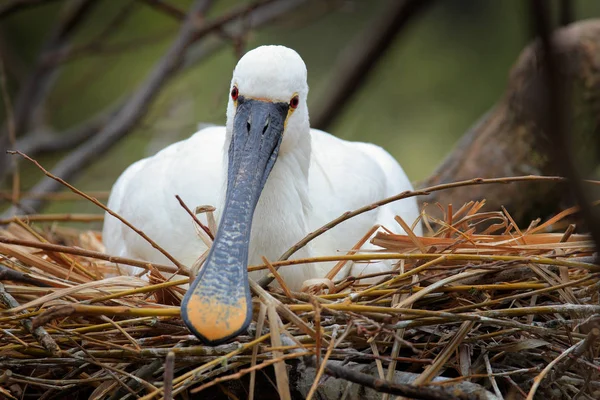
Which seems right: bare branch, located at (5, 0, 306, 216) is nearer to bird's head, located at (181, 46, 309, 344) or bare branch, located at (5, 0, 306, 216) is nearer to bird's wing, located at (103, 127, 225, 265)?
bird's wing, located at (103, 127, 225, 265)

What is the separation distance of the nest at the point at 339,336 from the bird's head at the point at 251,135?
0.17 metres

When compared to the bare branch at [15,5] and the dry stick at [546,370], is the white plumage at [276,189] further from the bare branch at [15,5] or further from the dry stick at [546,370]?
the bare branch at [15,5]

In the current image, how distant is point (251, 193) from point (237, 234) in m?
0.25

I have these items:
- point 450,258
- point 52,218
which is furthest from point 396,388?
point 52,218

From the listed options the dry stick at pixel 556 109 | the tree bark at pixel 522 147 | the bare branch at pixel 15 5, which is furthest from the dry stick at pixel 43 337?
the bare branch at pixel 15 5

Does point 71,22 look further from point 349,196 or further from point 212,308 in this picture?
point 212,308

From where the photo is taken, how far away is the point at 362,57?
7.09 metres

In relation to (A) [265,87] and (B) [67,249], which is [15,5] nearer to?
(A) [265,87]

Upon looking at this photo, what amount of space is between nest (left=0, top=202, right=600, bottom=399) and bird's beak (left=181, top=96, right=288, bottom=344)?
0.11m

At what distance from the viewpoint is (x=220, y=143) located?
4.60 metres

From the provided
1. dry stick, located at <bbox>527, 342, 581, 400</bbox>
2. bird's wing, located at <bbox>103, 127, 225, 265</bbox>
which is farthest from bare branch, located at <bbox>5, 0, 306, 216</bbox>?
dry stick, located at <bbox>527, 342, 581, 400</bbox>

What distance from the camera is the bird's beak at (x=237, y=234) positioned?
2.70 meters

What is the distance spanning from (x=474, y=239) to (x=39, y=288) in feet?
5.96

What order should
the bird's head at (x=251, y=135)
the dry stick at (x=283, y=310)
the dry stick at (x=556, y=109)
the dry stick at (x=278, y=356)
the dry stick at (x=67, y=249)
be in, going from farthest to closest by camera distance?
the bird's head at (x=251, y=135) → the dry stick at (x=67, y=249) → the dry stick at (x=283, y=310) → the dry stick at (x=278, y=356) → the dry stick at (x=556, y=109)
